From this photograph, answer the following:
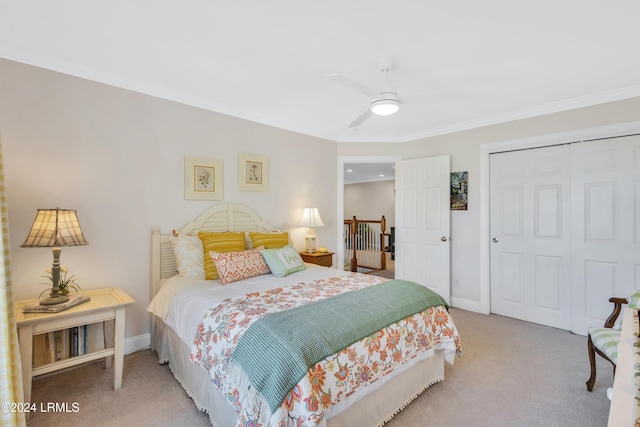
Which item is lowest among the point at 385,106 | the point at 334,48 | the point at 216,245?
the point at 216,245

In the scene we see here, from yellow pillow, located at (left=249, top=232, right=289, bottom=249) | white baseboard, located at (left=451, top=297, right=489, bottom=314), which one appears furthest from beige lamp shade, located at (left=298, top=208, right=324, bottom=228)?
white baseboard, located at (left=451, top=297, right=489, bottom=314)

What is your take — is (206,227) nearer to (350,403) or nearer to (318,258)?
(318,258)

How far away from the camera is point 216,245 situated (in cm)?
280

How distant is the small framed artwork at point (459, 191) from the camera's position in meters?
3.93

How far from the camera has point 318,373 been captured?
1.40 m

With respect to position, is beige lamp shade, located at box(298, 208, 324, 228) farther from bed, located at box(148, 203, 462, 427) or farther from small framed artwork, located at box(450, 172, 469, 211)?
small framed artwork, located at box(450, 172, 469, 211)

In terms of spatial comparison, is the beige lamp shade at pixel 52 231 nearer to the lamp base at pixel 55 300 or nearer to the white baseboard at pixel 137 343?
the lamp base at pixel 55 300

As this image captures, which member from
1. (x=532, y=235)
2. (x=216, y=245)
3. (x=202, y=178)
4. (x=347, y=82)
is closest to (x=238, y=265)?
(x=216, y=245)

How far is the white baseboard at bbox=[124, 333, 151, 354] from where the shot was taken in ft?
8.75

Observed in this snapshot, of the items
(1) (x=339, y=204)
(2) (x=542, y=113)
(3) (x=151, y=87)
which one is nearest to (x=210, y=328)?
(3) (x=151, y=87)

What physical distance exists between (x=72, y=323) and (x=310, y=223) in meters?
2.51

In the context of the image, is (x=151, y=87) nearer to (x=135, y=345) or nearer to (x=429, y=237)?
(x=135, y=345)

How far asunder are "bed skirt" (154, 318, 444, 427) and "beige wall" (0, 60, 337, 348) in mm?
790

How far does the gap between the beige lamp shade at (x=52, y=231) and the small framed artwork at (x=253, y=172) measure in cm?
166
